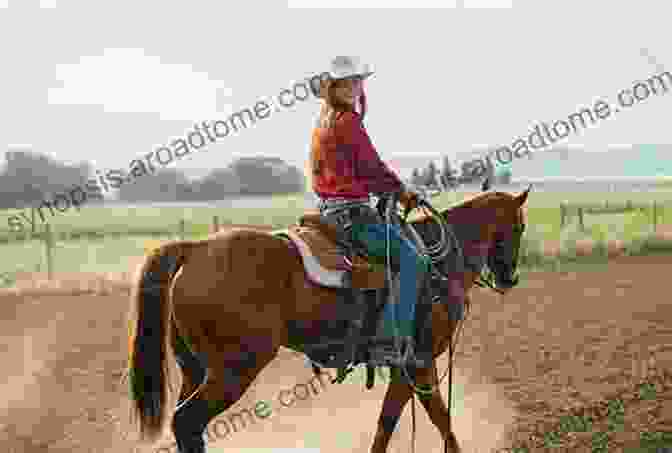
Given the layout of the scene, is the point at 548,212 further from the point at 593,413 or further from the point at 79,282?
the point at 593,413

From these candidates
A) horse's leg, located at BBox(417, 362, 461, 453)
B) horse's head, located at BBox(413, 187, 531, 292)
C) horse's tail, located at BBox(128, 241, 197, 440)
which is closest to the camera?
horse's tail, located at BBox(128, 241, 197, 440)

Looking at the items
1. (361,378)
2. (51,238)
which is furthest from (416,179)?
(51,238)

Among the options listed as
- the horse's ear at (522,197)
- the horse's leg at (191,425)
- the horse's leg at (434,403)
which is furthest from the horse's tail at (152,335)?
the horse's ear at (522,197)

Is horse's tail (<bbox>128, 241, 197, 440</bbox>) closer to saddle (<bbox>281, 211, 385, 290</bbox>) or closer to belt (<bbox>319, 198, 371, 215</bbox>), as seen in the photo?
saddle (<bbox>281, 211, 385, 290</bbox>)

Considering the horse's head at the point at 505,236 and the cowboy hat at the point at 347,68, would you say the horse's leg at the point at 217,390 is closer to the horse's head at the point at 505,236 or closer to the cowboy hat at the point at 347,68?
the cowboy hat at the point at 347,68

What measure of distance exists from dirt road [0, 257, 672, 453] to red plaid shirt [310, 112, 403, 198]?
2695 mm

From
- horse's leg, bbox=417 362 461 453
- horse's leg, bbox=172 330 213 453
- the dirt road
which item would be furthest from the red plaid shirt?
the dirt road

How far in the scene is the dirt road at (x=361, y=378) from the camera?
26.1 feet

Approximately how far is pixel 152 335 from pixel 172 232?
1995cm

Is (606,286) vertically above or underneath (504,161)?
underneath

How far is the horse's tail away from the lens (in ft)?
18.0

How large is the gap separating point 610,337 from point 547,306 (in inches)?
92.8

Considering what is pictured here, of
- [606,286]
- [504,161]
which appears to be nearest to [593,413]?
[504,161]

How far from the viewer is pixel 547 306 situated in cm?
1309
